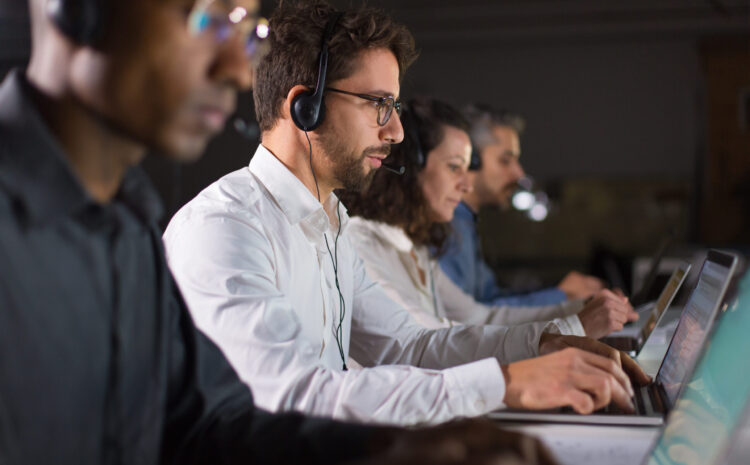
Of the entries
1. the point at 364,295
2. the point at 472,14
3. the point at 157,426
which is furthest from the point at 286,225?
the point at 472,14

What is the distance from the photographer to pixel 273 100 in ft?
5.23

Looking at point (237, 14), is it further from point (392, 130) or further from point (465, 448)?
point (392, 130)

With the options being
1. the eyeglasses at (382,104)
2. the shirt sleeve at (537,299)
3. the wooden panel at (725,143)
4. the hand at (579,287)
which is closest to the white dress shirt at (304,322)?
the eyeglasses at (382,104)

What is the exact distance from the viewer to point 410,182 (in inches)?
98.7

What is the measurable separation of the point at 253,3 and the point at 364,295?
979 millimetres

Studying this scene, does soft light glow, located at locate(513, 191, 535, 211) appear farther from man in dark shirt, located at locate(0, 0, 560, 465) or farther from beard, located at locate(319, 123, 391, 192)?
man in dark shirt, located at locate(0, 0, 560, 465)

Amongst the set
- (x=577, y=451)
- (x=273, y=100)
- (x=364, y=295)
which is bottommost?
(x=364, y=295)

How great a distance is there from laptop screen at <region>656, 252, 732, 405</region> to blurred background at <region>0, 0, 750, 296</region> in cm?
588

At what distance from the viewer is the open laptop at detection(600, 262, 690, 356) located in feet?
5.68

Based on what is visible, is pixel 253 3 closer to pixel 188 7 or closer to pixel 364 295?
pixel 188 7

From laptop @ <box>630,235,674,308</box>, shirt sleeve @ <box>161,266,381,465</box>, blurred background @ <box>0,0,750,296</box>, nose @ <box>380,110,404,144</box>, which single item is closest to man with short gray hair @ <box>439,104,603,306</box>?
laptop @ <box>630,235,674,308</box>

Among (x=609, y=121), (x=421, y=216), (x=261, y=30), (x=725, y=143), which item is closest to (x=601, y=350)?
(x=261, y=30)

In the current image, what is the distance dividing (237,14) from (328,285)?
799 mm

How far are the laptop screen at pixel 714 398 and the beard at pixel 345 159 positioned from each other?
2.58 ft
